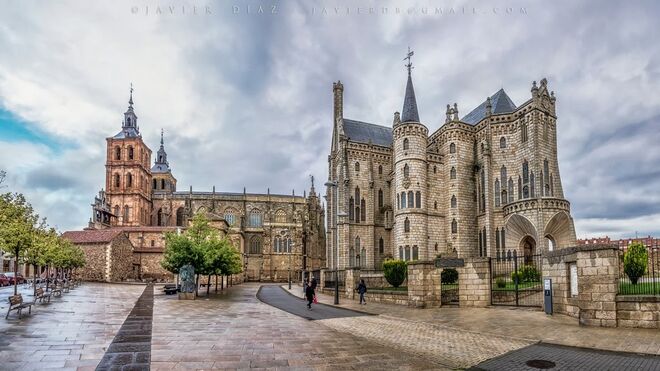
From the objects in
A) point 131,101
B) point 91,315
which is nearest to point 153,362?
point 91,315

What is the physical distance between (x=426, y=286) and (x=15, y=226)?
18.5 meters

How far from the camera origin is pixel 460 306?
18.5 metres

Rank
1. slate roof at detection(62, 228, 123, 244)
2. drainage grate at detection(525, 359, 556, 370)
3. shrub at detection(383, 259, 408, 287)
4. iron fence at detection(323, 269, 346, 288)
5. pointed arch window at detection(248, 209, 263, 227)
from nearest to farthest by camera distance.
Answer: drainage grate at detection(525, 359, 556, 370)
shrub at detection(383, 259, 408, 287)
iron fence at detection(323, 269, 346, 288)
slate roof at detection(62, 228, 123, 244)
pointed arch window at detection(248, 209, 263, 227)

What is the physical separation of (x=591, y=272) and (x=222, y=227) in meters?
46.8

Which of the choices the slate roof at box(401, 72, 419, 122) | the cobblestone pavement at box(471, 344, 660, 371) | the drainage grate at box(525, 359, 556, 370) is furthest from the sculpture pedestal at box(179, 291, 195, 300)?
the slate roof at box(401, 72, 419, 122)

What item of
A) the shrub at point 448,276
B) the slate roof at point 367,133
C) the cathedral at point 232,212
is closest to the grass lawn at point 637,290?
the shrub at point 448,276

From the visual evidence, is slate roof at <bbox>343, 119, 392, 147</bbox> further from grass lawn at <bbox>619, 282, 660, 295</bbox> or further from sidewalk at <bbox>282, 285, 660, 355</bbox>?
grass lawn at <bbox>619, 282, 660, 295</bbox>

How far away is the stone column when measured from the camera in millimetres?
18859

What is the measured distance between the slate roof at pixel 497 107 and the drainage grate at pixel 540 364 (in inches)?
1470

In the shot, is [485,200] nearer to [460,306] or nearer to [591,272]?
[460,306]

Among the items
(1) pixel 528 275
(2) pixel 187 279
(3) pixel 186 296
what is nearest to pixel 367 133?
(1) pixel 528 275

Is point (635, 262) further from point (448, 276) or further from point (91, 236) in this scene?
point (91, 236)

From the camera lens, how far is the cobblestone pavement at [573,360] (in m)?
8.07

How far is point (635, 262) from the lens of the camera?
16234 millimetres
